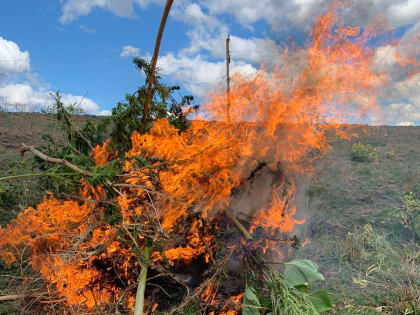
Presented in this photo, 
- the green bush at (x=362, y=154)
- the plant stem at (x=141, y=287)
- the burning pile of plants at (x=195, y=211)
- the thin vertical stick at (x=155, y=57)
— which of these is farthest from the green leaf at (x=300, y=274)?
the green bush at (x=362, y=154)

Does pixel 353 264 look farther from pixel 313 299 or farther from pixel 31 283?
pixel 31 283

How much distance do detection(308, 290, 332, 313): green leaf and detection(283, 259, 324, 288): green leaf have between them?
5.9 inches

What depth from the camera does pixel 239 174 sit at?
3.67 metres

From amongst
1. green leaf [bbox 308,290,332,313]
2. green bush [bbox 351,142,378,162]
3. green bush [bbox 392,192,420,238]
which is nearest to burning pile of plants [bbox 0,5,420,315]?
green leaf [bbox 308,290,332,313]

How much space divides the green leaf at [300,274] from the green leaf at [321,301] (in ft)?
0.49

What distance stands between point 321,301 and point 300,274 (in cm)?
29

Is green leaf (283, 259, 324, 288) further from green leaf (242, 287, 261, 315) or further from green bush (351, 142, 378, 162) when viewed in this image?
green bush (351, 142, 378, 162)

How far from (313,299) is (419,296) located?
5.59ft

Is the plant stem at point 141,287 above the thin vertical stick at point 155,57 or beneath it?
beneath

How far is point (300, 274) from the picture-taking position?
9.61ft

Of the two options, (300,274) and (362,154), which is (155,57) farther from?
(362,154)

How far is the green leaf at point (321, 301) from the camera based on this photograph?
285 centimetres

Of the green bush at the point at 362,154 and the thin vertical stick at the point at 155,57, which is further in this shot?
the green bush at the point at 362,154

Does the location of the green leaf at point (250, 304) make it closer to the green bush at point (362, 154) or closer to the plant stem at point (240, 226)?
the plant stem at point (240, 226)
